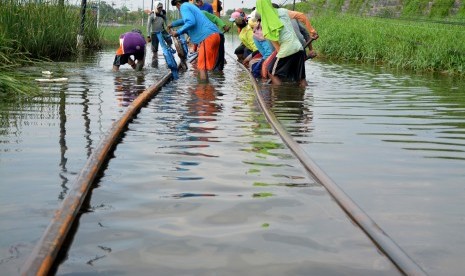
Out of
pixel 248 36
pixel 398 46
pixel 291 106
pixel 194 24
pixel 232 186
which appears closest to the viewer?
pixel 232 186

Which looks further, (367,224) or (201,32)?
(201,32)

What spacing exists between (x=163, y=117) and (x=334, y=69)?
10.0 metres

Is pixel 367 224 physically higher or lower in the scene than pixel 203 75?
higher

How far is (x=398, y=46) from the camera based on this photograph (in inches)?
735

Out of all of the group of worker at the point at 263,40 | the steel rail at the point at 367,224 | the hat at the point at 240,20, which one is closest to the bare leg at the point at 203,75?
the group of worker at the point at 263,40

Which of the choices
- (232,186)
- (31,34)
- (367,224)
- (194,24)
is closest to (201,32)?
(194,24)

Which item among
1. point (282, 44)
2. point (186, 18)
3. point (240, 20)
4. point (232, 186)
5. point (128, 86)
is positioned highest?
point (186, 18)

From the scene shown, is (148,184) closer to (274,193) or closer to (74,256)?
(274,193)

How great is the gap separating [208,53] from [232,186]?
8.26 m

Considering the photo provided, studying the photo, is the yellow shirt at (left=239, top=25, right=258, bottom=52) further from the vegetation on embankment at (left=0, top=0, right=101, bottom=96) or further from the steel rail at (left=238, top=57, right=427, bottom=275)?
the steel rail at (left=238, top=57, right=427, bottom=275)

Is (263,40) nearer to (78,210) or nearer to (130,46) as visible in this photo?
(130,46)

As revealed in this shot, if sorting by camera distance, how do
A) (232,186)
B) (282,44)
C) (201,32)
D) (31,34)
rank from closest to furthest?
(232,186) → (282,44) → (201,32) → (31,34)

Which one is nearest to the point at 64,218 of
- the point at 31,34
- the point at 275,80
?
the point at 275,80

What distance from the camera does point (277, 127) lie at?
6875 millimetres
